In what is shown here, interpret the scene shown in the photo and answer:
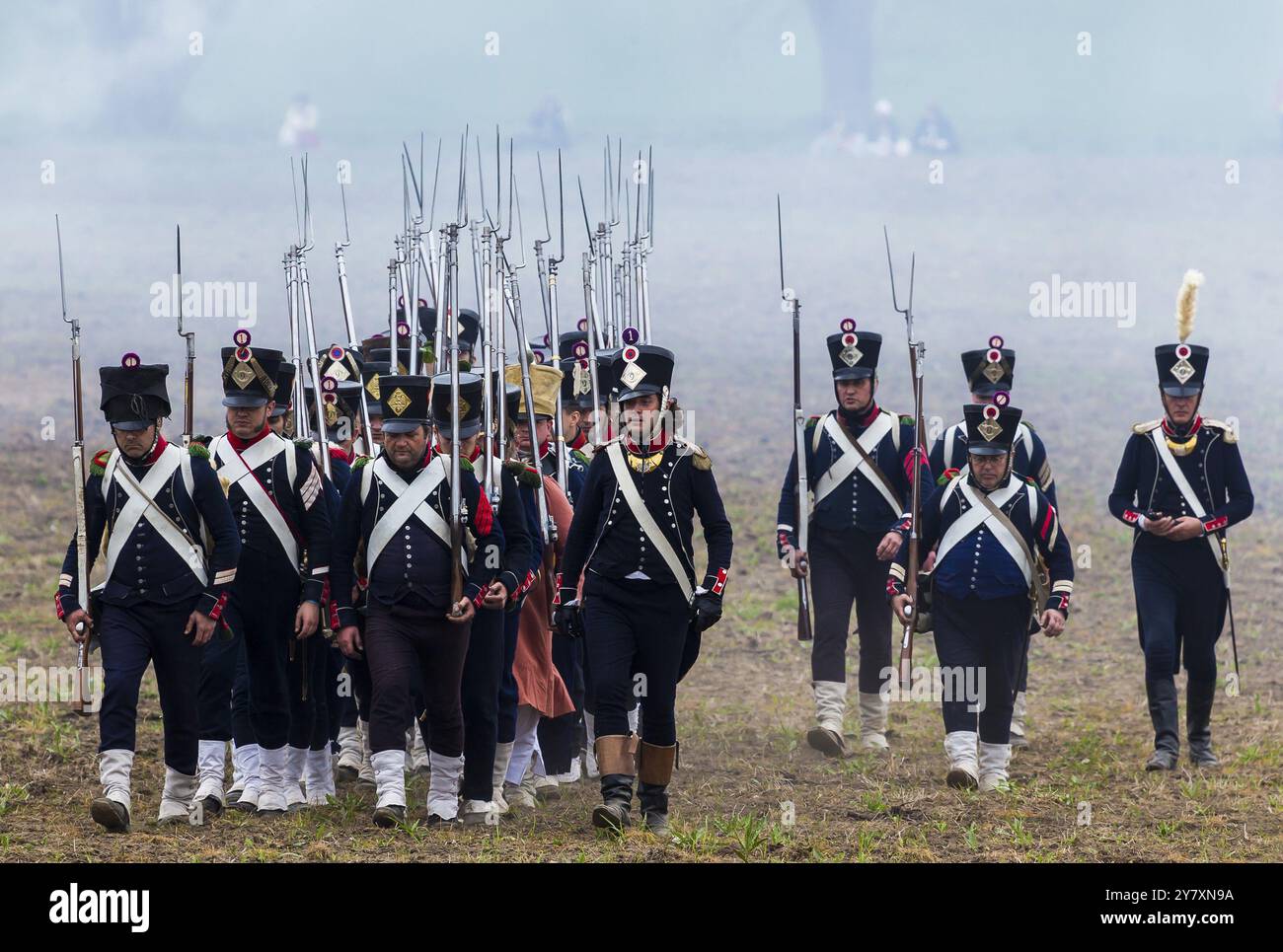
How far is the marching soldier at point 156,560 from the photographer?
351 inches

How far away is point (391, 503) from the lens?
893 centimetres

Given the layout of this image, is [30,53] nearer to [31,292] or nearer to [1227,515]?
[31,292]

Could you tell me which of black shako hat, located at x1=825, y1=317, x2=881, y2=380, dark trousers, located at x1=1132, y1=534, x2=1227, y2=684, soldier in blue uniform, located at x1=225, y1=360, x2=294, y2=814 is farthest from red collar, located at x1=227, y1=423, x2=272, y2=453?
dark trousers, located at x1=1132, y1=534, x2=1227, y2=684

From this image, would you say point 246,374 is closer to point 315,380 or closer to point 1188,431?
point 315,380

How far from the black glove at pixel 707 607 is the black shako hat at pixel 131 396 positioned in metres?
2.56

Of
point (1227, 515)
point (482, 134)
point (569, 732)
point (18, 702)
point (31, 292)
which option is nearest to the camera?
point (569, 732)

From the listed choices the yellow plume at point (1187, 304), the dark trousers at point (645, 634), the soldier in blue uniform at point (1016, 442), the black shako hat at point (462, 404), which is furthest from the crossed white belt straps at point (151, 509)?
the yellow plume at point (1187, 304)

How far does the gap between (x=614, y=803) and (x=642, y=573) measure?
104 cm

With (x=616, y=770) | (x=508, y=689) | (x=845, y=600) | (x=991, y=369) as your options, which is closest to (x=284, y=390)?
(x=508, y=689)

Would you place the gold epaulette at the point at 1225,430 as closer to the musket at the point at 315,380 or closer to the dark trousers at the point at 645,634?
the dark trousers at the point at 645,634

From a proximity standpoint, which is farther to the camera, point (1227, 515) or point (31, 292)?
point (31, 292)

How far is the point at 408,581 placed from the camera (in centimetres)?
883

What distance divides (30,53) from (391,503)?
112 ft

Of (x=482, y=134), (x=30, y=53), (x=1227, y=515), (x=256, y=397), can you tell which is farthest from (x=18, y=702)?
(x=30, y=53)
